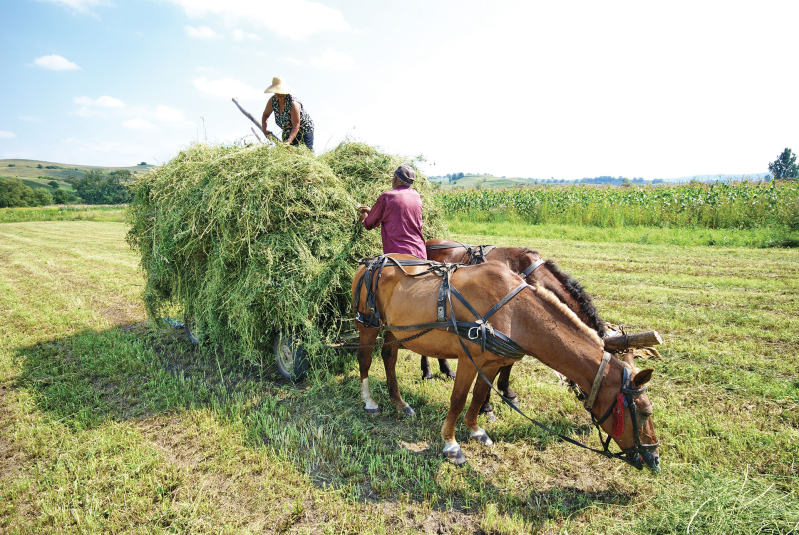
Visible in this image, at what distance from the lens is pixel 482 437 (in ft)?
13.1

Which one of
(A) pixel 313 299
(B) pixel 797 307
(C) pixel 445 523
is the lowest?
(C) pixel 445 523

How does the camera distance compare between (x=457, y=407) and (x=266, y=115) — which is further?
(x=266, y=115)

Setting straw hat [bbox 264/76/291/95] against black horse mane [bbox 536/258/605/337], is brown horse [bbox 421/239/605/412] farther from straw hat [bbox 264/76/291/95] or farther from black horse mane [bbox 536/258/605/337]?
straw hat [bbox 264/76/291/95]

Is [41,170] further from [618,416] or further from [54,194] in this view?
[618,416]

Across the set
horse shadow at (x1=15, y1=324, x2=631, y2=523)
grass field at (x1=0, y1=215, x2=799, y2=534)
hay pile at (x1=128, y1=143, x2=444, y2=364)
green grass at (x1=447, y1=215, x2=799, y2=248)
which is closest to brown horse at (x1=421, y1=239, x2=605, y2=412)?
grass field at (x1=0, y1=215, x2=799, y2=534)

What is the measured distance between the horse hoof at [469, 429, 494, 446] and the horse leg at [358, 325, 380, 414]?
114 centimetres

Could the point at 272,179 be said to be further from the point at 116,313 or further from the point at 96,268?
the point at 96,268

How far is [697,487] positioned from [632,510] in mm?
548

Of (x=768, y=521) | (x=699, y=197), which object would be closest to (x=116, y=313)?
(x=768, y=521)

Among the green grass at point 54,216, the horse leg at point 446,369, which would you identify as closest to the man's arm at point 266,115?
the horse leg at point 446,369

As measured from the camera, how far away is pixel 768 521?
260cm

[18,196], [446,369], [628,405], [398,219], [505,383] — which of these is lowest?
[446,369]

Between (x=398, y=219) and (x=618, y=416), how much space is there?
112 inches

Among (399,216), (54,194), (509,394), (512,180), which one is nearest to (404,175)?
(399,216)
